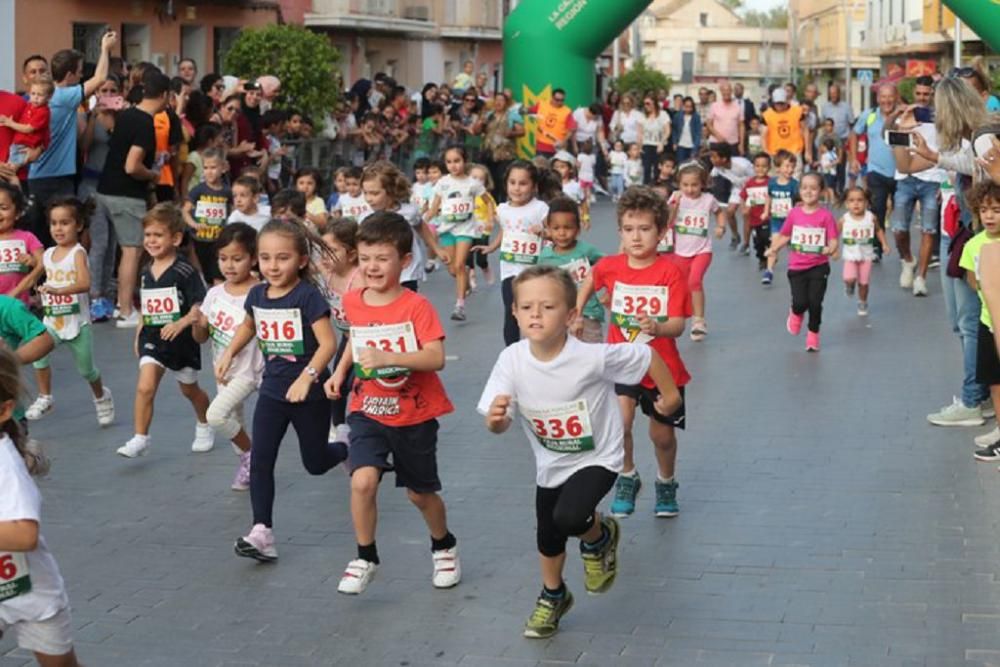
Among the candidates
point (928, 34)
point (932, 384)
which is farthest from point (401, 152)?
point (928, 34)

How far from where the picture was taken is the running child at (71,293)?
10.4 meters

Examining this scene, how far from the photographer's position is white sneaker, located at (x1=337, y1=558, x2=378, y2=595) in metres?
7.02

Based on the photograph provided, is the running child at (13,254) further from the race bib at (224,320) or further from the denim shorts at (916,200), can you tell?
the denim shorts at (916,200)

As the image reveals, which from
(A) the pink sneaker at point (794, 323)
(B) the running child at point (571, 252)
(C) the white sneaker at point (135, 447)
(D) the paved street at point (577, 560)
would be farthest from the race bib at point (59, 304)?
(A) the pink sneaker at point (794, 323)

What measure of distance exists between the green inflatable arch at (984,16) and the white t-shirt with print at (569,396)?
1680cm

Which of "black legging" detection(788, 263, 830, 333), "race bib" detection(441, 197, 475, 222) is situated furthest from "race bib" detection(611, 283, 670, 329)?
"race bib" detection(441, 197, 475, 222)

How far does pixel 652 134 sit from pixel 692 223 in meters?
18.3

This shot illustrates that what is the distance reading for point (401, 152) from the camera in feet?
88.8

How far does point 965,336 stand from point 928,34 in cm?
4939

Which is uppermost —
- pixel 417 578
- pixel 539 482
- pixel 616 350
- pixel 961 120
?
pixel 961 120

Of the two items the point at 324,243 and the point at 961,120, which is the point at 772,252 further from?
the point at 324,243

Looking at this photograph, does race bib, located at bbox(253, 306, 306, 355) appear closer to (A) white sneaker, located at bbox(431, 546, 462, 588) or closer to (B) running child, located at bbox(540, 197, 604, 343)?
(A) white sneaker, located at bbox(431, 546, 462, 588)

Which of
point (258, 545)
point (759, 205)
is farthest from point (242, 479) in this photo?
point (759, 205)

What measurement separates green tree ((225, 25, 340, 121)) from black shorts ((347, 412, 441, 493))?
1634cm
